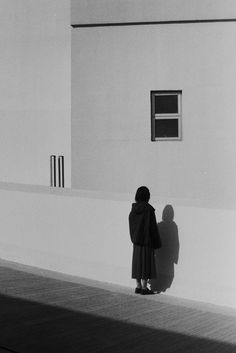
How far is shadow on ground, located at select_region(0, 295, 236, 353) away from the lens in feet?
22.5

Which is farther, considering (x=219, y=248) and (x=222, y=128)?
(x=222, y=128)

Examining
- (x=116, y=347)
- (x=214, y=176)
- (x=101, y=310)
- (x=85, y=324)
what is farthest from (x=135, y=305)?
(x=214, y=176)

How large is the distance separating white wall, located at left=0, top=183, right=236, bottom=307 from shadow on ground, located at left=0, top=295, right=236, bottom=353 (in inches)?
71.3

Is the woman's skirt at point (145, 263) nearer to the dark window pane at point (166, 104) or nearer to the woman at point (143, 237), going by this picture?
the woman at point (143, 237)

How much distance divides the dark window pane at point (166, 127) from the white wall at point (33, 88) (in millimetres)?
2055

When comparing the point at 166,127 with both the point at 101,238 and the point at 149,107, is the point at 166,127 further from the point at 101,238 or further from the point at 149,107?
the point at 101,238

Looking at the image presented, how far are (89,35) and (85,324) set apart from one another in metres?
7.67

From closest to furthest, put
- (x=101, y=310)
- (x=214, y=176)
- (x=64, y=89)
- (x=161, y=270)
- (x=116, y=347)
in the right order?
(x=116, y=347) < (x=101, y=310) < (x=161, y=270) < (x=214, y=176) < (x=64, y=89)

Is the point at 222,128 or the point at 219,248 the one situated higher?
the point at 222,128

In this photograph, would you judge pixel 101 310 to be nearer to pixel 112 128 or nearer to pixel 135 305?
pixel 135 305

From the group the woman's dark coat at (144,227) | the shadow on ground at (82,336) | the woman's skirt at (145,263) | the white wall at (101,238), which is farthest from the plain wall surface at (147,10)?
the shadow on ground at (82,336)

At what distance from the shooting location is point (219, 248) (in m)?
9.08

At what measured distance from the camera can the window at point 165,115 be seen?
533 inches

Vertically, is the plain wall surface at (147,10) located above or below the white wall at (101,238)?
above
